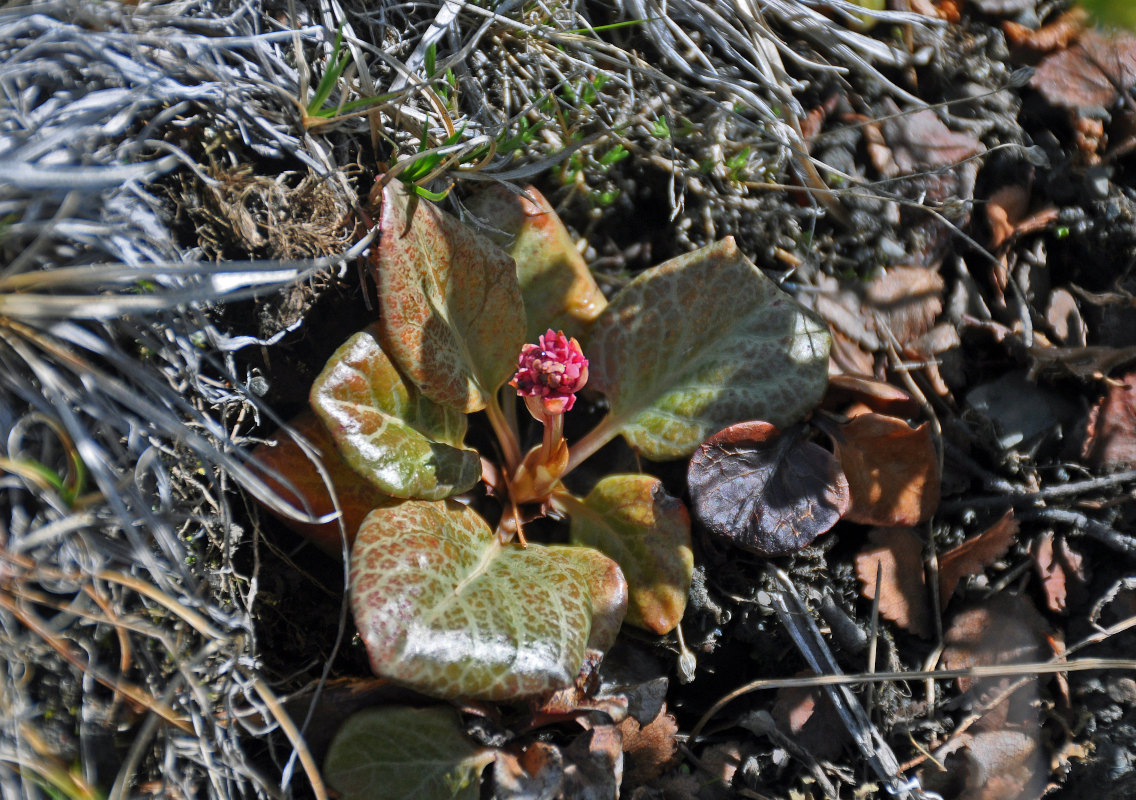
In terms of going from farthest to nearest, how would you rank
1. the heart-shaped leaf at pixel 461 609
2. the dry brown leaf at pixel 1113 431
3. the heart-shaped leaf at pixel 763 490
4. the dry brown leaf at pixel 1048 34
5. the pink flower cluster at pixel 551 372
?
the dry brown leaf at pixel 1048 34
the dry brown leaf at pixel 1113 431
the heart-shaped leaf at pixel 763 490
the pink flower cluster at pixel 551 372
the heart-shaped leaf at pixel 461 609

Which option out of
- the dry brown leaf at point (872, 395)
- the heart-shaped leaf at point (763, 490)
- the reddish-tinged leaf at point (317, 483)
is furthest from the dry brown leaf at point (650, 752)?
the dry brown leaf at point (872, 395)

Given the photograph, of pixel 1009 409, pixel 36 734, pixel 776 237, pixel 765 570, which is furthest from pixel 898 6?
pixel 36 734

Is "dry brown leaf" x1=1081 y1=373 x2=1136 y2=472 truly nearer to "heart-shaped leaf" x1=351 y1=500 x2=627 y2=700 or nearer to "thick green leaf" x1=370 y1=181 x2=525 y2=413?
"heart-shaped leaf" x1=351 y1=500 x2=627 y2=700

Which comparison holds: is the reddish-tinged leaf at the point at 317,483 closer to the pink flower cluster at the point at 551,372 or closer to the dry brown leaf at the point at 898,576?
the pink flower cluster at the point at 551,372

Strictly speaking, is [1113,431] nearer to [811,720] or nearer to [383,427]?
[811,720]

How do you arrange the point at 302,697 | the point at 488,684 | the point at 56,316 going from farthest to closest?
the point at 302,697 < the point at 488,684 < the point at 56,316

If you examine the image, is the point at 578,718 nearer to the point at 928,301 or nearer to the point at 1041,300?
the point at 928,301
